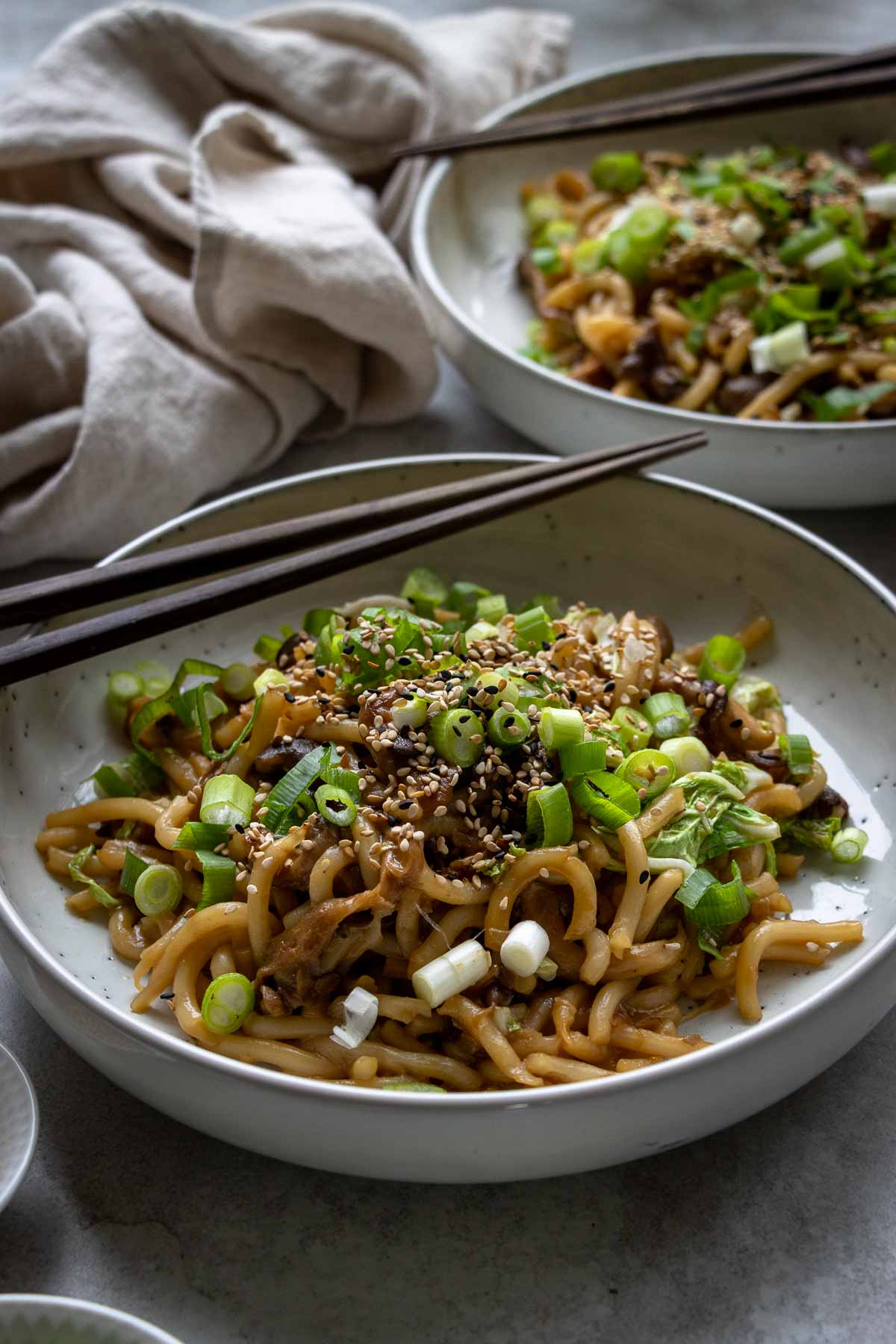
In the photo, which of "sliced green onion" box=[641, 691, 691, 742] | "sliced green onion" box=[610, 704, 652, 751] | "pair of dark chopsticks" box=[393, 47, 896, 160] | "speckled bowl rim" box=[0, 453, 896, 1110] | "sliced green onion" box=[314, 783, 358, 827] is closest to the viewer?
"speckled bowl rim" box=[0, 453, 896, 1110]

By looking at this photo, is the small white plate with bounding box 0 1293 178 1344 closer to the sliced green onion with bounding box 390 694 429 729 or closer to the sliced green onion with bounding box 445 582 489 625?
the sliced green onion with bounding box 390 694 429 729

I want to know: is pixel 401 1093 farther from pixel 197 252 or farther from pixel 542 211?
pixel 542 211

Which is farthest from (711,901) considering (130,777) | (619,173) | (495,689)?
(619,173)

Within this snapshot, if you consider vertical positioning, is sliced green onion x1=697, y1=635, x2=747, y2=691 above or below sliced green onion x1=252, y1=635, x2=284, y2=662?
above

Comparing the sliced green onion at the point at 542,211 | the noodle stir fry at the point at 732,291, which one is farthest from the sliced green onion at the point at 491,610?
the sliced green onion at the point at 542,211

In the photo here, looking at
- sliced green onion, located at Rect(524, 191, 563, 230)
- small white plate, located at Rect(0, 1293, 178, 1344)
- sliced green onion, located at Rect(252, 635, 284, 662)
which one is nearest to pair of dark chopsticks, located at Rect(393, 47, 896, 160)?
sliced green onion, located at Rect(524, 191, 563, 230)

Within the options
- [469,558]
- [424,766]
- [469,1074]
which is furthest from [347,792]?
[469,558]

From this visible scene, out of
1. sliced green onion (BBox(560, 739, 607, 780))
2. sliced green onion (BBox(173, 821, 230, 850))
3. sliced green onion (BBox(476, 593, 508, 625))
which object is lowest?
sliced green onion (BBox(173, 821, 230, 850))

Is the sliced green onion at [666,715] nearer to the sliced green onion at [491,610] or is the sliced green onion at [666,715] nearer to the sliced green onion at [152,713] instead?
the sliced green onion at [491,610]
